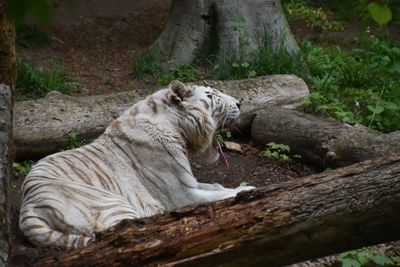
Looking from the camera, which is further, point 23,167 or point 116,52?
point 116,52

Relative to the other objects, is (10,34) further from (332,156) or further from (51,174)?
(332,156)

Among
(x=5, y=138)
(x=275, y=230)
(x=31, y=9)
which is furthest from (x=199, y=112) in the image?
(x=31, y=9)

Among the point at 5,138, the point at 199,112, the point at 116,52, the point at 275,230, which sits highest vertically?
the point at 5,138

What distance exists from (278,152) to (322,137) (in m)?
0.70

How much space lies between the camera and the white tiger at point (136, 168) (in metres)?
4.20

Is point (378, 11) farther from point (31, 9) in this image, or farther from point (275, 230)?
point (275, 230)

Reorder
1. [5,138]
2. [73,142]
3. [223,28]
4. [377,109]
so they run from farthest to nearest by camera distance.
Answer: [223,28], [377,109], [73,142], [5,138]

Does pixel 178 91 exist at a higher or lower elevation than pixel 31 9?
lower

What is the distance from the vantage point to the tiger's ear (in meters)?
5.20

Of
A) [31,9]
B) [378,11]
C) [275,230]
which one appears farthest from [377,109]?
[31,9]

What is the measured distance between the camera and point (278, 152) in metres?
7.07

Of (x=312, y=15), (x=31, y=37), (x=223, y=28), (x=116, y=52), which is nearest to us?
(x=223, y=28)

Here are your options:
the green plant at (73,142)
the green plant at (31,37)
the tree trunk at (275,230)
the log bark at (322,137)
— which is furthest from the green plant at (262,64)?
the tree trunk at (275,230)

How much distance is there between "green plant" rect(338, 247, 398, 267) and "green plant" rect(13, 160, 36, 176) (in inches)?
135
